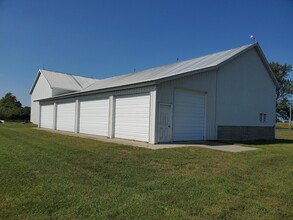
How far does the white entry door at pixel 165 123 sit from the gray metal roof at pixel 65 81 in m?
22.7

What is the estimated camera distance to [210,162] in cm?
846

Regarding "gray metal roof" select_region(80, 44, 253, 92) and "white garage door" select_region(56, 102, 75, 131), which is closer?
"gray metal roof" select_region(80, 44, 253, 92)

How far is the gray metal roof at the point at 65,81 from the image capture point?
110 feet

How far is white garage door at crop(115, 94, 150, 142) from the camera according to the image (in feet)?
45.1

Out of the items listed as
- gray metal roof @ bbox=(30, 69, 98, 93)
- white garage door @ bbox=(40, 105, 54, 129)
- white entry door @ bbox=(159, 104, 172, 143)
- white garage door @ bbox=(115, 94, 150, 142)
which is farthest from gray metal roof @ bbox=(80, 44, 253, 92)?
gray metal roof @ bbox=(30, 69, 98, 93)

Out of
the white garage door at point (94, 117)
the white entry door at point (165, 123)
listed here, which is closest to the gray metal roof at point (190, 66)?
the white garage door at point (94, 117)

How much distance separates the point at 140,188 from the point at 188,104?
32.8ft

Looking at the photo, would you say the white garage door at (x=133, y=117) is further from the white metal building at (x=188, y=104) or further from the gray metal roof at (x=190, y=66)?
the gray metal roof at (x=190, y=66)

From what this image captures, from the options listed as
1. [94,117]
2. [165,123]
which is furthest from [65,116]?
[165,123]

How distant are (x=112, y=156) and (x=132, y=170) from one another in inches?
86.5

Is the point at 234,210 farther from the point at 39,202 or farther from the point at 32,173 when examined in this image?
the point at 32,173

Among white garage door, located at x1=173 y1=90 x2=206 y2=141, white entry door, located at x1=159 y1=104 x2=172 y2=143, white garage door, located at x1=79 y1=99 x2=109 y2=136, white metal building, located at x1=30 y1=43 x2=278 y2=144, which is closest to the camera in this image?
white entry door, located at x1=159 y1=104 x2=172 y2=143

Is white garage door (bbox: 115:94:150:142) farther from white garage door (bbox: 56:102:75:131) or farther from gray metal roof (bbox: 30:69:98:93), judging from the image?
gray metal roof (bbox: 30:69:98:93)

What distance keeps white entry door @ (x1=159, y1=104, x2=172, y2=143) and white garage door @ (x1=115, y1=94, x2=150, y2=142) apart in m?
0.67
